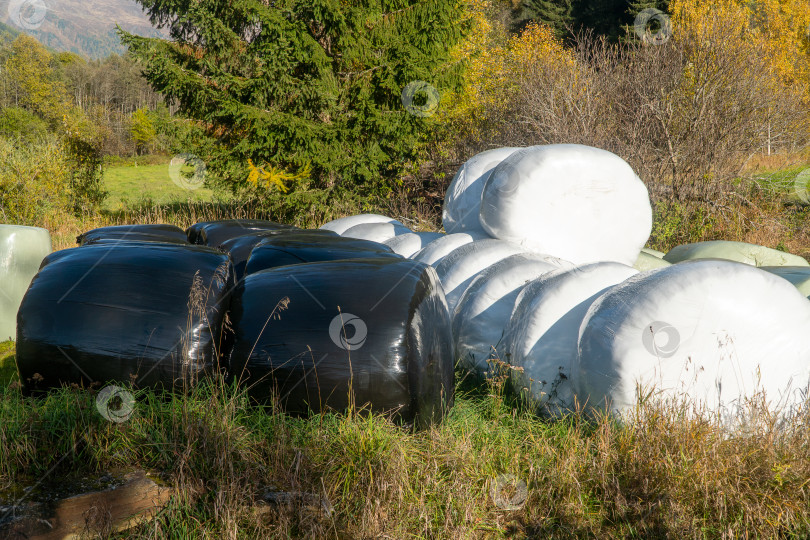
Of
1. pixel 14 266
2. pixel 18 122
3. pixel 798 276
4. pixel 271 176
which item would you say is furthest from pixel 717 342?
pixel 18 122

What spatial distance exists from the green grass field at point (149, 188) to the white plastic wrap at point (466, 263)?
476 inches

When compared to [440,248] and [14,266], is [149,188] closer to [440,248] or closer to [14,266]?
[14,266]

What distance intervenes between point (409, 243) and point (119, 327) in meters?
2.92

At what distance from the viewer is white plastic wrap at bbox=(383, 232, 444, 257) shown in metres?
5.17

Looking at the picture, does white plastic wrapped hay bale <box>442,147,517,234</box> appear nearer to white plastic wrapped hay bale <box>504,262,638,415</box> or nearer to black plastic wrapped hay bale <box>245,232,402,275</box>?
black plastic wrapped hay bale <box>245,232,402,275</box>

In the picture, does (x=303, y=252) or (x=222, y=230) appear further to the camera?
(x=222, y=230)

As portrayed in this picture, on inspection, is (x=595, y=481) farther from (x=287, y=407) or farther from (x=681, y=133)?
(x=681, y=133)

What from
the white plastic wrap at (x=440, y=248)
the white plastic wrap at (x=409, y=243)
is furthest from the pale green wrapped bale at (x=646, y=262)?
the white plastic wrap at (x=409, y=243)

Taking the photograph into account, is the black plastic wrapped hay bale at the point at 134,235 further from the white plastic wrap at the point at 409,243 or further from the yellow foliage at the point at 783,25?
the yellow foliage at the point at 783,25

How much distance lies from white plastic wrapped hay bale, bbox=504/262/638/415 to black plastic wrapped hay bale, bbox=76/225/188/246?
2.52 metres

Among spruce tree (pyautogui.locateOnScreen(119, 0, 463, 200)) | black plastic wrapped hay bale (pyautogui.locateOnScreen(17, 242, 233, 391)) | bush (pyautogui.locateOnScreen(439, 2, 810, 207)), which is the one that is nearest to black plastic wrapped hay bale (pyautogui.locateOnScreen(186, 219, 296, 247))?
black plastic wrapped hay bale (pyautogui.locateOnScreen(17, 242, 233, 391))

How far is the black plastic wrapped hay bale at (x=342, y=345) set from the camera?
8.29ft

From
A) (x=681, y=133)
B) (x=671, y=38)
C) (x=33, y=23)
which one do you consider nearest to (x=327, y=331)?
(x=33, y=23)

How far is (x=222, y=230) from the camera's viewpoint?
4957mm
